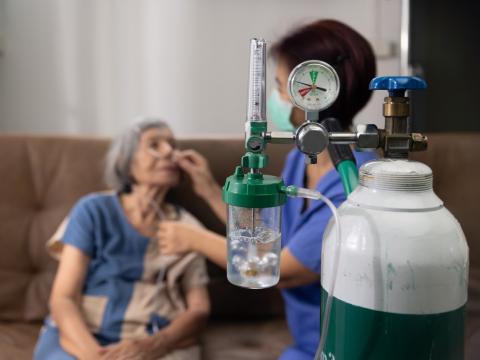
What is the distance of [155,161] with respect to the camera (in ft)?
4.57

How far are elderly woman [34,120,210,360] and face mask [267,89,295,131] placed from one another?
382 mm

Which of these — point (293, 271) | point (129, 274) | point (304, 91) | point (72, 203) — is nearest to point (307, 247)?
point (293, 271)

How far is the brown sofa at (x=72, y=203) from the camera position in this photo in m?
1.42

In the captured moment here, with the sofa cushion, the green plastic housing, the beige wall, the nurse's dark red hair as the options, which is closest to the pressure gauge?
the green plastic housing

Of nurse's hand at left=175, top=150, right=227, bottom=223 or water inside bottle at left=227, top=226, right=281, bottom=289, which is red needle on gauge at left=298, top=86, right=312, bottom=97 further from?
nurse's hand at left=175, top=150, right=227, bottom=223

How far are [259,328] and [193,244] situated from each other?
0.35 m

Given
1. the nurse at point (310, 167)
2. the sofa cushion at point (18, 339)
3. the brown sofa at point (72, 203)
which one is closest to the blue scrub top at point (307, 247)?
the nurse at point (310, 167)

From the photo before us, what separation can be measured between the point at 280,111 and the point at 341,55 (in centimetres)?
Result: 19

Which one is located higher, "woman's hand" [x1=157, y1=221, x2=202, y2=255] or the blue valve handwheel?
the blue valve handwheel

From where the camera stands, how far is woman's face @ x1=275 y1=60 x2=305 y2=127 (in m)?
1.11

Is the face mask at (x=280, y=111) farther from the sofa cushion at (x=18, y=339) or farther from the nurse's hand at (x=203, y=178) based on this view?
the sofa cushion at (x=18, y=339)

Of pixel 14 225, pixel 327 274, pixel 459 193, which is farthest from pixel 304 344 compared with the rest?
pixel 14 225

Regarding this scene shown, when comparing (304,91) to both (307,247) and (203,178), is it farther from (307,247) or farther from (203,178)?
(203,178)

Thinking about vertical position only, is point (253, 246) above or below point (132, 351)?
Answer: above
